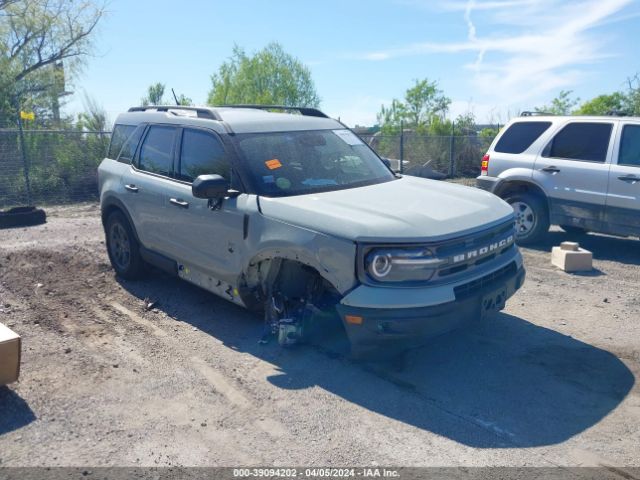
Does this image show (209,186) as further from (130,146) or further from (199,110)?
(130,146)

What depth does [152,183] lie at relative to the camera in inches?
236

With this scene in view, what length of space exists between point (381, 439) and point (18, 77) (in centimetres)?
2710

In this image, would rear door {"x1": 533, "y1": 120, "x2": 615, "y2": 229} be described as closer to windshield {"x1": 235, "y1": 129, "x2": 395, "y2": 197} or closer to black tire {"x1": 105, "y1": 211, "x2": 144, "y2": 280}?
windshield {"x1": 235, "y1": 129, "x2": 395, "y2": 197}

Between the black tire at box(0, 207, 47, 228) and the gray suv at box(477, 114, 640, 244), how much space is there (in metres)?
7.91

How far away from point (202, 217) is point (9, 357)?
1.92 m

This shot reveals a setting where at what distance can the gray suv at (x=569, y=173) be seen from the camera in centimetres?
784

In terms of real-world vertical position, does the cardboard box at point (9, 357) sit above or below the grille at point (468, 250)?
below

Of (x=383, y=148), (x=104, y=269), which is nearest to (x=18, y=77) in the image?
(x=383, y=148)

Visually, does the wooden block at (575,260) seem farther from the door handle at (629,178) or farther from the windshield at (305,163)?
the windshield at (305,163)

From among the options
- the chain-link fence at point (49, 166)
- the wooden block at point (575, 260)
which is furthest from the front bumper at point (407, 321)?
the chain-link fence at point (49, 166)

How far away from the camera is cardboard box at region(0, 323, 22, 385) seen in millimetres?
3969

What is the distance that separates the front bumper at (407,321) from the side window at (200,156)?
1.89 metres

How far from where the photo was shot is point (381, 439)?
3.56m

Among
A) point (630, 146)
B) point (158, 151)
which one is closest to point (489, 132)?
point (630, 146)
